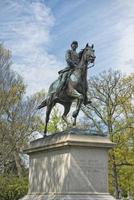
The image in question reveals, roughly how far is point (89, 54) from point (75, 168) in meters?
4.09

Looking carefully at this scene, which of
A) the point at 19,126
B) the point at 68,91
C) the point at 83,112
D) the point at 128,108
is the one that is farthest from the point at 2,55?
the point at 68,91

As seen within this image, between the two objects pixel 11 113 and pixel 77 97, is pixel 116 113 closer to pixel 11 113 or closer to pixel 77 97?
pixel 11 113

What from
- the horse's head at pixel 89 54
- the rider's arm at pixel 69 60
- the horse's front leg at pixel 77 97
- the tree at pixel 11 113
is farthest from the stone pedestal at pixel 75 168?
the tree at pixel 11 113

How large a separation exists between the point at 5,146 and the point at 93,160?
59.5 ft

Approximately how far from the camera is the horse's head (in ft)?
54.0

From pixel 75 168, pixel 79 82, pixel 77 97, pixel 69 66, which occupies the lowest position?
pixel 75 168

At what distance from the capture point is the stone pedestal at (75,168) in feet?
49.6

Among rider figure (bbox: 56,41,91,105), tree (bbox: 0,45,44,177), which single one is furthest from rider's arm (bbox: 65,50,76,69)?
tree (bbox: 0,45,44,177)

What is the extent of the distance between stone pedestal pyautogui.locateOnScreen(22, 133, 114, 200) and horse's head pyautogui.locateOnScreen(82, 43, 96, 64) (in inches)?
110

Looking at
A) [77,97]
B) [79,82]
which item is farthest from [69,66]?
[77,97]

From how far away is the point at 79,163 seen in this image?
15.3 metres

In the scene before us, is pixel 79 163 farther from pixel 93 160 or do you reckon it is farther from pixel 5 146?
pixel 5 146

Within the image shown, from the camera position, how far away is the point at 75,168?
49.9ft

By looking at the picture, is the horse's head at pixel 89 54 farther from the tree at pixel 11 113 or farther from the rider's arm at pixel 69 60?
the tree at pixel 11 113
